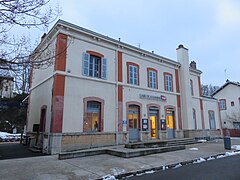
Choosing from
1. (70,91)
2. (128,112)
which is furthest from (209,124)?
(70,91)

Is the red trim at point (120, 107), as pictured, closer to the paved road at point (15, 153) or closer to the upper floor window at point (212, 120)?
the paved road at point (15, 153)

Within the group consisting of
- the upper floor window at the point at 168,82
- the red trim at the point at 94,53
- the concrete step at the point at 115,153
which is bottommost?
the concrete step at the point at 115,153

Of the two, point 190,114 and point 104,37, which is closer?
point 104,37

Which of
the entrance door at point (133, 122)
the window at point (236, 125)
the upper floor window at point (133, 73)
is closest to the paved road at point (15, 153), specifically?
the entrance door at point (133, 122)

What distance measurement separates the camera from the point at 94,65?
1255cm

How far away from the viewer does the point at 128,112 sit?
531 inches

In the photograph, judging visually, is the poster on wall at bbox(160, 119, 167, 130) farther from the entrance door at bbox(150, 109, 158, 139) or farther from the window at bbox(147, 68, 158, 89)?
the window at bbox(147, 68, 158, 89)

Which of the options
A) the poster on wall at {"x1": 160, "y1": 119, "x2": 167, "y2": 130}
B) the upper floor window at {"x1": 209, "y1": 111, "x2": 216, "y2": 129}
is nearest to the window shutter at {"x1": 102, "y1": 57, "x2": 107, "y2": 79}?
the poster on wall at {"x1": 160, "y1": 119, "x2": 167, "y2": 130}

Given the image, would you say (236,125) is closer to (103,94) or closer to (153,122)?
(153,122)

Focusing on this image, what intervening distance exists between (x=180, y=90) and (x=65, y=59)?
1177 cm

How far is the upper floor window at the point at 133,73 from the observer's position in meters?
14.2

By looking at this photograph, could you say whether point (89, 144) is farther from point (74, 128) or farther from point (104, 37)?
point (104, 37)

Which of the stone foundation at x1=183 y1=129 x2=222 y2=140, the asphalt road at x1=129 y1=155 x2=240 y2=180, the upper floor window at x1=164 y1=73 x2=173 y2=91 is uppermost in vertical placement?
the upper floor window at x1=164 y1=73 x2=173 y2=91

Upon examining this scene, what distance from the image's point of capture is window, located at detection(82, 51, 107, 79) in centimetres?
1193
